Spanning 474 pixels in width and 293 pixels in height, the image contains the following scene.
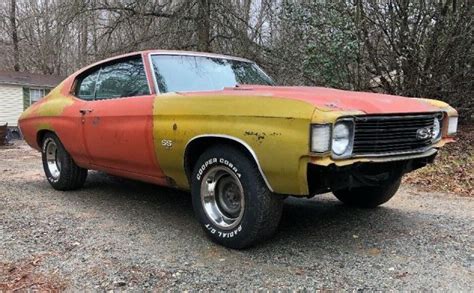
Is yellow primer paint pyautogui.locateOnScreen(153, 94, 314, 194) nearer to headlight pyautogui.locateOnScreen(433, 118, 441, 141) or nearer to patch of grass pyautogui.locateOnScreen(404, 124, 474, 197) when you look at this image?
headlight pyautogui.locateOnScreen(433, 118, 441, 141)

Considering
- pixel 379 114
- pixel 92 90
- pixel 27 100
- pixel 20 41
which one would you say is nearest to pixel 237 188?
pixel 379 114

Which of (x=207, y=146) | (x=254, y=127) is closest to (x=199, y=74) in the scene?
(x=207, y=146)

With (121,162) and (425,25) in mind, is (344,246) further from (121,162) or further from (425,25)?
(425,25)

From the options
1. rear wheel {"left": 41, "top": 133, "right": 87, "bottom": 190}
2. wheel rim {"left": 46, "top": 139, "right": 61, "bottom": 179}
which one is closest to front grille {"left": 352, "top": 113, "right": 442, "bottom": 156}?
rear wheel {"left": 41, "top": 133, "right": 87, "bottom": 190}

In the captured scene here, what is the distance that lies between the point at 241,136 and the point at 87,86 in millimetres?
2946

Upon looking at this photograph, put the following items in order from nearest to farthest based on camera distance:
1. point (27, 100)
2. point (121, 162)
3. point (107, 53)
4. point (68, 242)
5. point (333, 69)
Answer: point (68, 242), point (121, 162), point (333, 69), point (107, 53), point (27, 100)

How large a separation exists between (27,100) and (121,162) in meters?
26.8

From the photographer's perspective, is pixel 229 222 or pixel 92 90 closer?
pixel 229 222

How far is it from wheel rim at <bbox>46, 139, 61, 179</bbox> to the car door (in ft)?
3.58

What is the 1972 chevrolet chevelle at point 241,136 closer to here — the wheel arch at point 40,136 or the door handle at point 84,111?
the door handle at point 84,111

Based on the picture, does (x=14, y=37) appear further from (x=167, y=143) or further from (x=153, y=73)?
(x=167, y=143)

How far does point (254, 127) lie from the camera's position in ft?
11.2

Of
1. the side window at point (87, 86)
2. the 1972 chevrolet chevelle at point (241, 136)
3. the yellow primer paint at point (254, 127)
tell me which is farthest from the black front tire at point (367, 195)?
the side window at point (87, 86)

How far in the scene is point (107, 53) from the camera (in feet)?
51.2
